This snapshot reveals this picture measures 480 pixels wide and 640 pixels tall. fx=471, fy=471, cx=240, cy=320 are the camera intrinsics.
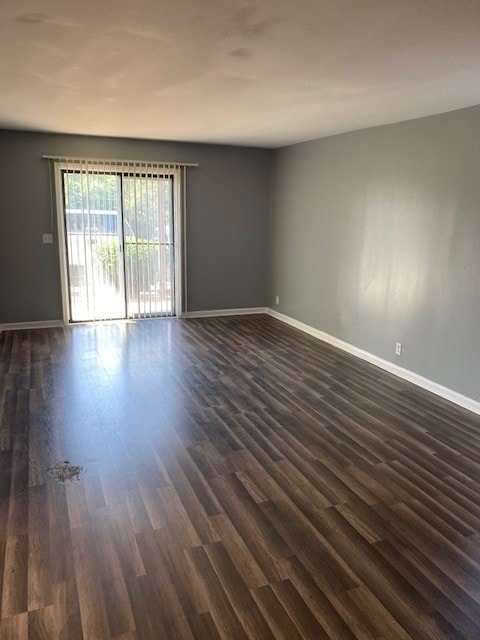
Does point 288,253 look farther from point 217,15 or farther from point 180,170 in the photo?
point 217,15

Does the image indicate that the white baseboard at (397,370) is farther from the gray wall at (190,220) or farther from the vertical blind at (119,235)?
the vertical blind at (119,235)

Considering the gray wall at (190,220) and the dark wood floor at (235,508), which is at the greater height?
the gray wall at (190,220)

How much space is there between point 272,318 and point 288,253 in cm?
102

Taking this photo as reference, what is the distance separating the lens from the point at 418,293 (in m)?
4.34

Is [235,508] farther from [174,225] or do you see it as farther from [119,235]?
[174,225]

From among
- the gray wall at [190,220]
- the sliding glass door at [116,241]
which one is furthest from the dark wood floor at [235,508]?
the sliding glass door at [116,241]

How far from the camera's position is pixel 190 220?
6.65 metres

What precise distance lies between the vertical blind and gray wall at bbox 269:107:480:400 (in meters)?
1.73

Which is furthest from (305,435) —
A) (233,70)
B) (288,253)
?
(288,253)

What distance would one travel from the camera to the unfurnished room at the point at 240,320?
1.99 meters

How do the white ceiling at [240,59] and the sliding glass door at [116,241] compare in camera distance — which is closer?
the white ceiling at [240,59]

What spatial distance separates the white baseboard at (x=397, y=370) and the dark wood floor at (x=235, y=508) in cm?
11

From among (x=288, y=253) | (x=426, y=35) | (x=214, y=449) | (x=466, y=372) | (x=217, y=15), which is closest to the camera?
(x=217, y=15)

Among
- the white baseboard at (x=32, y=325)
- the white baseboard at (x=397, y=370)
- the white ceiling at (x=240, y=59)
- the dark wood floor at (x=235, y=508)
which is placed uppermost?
the white ceiling at (x=240, y=59)
